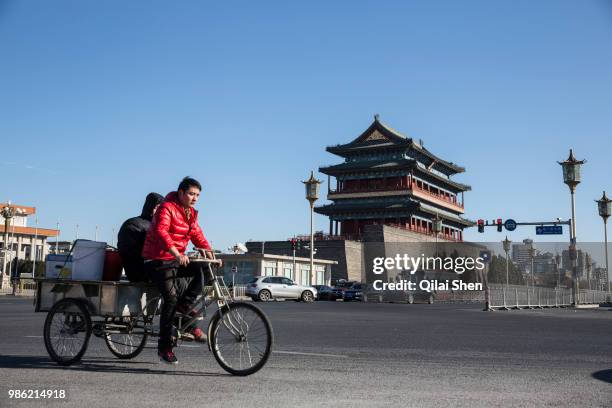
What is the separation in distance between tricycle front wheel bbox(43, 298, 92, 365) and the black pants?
85 cm

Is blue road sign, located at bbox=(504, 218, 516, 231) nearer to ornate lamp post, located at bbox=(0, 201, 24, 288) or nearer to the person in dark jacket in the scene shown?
ornate lamp post, located at bbox=(0, 201, 24, 288)

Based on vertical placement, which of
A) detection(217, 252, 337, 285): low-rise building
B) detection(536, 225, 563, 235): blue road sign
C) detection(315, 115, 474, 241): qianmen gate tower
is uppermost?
detection(315, 115, 474, 241): qianmen gate tower

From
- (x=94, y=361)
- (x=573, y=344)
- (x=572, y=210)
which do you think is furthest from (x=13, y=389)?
(x=572, y=210)

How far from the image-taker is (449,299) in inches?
2072

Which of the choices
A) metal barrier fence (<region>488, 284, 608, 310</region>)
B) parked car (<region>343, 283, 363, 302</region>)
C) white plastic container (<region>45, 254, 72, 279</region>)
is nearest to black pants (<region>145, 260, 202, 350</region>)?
white plastic container (<region>45, 254, 72, 279</region>)

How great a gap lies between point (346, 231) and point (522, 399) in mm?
70960

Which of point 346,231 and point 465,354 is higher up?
point 346,231

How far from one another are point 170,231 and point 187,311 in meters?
Result: 0.78

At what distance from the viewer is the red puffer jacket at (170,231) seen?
6109 mm

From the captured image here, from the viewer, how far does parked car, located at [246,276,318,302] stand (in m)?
36.4

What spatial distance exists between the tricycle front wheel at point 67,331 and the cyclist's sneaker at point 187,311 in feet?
3.24

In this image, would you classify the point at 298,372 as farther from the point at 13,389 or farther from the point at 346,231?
the point at 346,231

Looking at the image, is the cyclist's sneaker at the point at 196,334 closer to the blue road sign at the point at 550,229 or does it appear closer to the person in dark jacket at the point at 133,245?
the person in dark jacket at the point at 133,245

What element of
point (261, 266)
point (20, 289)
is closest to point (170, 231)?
point (20, 289)
